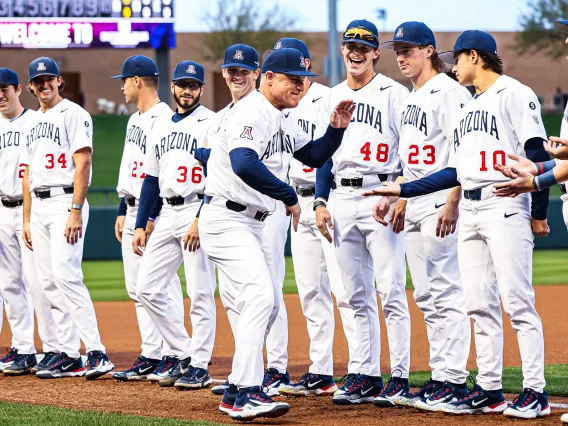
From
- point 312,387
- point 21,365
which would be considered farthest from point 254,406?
point 21,365

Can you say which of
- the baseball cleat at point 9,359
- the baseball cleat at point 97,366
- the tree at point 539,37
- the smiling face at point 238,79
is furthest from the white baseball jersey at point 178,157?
the tree at point 539,37

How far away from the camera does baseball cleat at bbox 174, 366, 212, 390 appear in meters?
6.22

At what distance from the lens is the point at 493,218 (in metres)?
4.89

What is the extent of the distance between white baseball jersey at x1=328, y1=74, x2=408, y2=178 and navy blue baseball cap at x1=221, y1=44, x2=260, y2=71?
0.69 meters

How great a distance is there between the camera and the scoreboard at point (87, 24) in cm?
1877

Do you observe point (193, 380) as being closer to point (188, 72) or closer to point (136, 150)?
point (136, 150)

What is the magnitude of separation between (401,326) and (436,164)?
94cm

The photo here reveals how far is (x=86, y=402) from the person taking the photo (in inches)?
224

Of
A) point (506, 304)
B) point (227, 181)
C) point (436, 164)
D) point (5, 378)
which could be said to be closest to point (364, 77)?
point (436, 164)

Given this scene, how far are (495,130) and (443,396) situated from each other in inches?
57.0

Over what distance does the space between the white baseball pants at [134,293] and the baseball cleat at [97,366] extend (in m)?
0.30

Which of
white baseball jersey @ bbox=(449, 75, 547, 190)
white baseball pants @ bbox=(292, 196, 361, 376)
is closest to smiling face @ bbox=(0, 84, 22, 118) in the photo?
white baseball pants @ bbox=(292, 196, 361, 376)

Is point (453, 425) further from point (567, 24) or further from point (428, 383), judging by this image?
point (567, 24)

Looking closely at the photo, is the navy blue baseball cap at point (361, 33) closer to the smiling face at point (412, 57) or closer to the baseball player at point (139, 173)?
the smiling face at point (412, 57)
